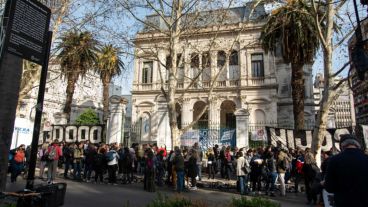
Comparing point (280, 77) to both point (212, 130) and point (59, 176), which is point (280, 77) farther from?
point (59, 176)

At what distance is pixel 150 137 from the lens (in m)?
21.2

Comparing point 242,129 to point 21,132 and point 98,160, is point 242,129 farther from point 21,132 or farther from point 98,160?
point 21,132

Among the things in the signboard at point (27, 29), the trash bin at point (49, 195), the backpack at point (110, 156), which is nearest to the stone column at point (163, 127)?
the backpack at point (110, 156)

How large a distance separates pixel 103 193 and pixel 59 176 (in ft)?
19.3

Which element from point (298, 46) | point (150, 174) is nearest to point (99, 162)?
point (150, 174)

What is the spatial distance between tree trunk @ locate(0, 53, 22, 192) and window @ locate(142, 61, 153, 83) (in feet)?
107

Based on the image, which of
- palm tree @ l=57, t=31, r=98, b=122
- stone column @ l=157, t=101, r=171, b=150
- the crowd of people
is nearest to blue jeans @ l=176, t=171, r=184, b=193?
the crowd of people

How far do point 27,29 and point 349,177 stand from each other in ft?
15.3

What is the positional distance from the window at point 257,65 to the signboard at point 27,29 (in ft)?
106

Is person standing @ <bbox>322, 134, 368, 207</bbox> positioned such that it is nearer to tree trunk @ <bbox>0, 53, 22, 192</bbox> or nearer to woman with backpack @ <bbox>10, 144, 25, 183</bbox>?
tree trunk @ <bbox>0, 53, 22, 192</bbox>

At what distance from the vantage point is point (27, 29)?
183 inches

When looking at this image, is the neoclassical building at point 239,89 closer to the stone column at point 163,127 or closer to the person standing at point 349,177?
the stone column at point 163,127

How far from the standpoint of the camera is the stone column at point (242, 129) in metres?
17.3

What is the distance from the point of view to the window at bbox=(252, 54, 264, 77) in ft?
116
